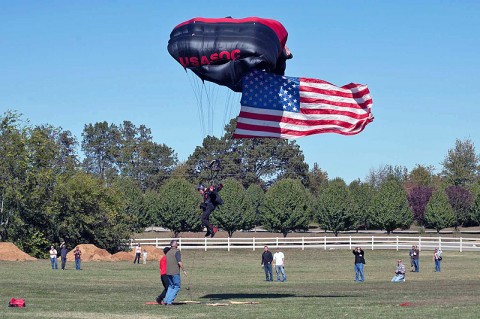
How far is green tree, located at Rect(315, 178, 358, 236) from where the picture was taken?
3824 inches

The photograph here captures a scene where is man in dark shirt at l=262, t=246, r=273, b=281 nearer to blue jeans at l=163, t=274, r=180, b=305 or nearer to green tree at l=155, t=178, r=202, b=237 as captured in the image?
blue jeans at l=163, t=274, r=180, b=305

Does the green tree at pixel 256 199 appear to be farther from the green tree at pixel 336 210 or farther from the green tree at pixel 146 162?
the green tree at pixel 146 162

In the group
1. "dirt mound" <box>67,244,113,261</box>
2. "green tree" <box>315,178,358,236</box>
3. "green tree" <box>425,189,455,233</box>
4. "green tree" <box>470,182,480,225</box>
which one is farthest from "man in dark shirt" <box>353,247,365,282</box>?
"green tree" <box>470,182,480,225</box>

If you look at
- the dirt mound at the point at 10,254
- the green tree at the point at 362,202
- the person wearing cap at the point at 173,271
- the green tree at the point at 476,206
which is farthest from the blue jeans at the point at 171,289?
the green tree at the point at 476,206

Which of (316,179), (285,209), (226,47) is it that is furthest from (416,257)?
(316,179)

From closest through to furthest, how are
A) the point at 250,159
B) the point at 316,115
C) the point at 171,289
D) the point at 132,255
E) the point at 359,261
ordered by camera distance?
the point at 171,289 < the point at 316,115 < the point at 359,261 < the point at 132,255 < the point at 250,159

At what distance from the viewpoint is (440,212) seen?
103 metres

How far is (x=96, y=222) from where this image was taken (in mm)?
62875

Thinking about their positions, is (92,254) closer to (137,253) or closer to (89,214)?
(137,253)

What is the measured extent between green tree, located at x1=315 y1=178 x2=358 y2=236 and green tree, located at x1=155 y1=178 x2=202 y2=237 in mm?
14065

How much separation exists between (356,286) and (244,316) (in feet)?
49.7

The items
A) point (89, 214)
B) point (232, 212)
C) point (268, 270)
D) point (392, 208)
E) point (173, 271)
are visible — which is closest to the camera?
point (173, 271)

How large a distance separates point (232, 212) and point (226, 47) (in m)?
70.7

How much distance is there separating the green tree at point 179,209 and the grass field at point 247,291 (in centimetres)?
3676
